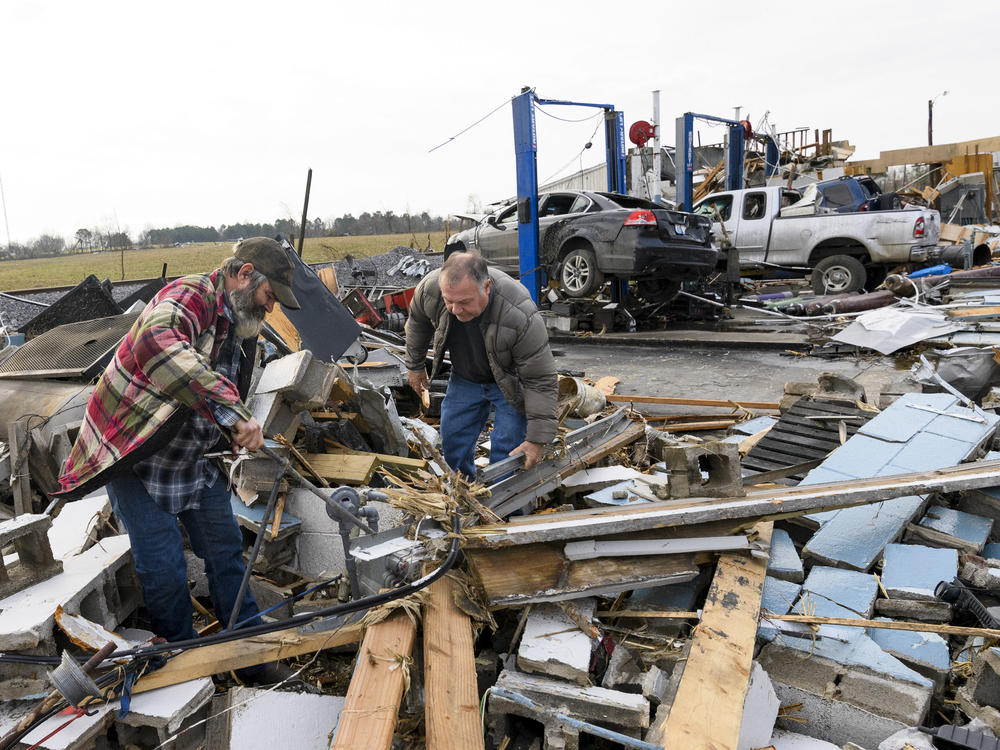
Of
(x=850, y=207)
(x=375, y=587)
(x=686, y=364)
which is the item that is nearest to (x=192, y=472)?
(x=375, y=587)

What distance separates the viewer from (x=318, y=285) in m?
5.62

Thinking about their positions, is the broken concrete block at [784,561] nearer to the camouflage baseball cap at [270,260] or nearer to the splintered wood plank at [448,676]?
the splintered wood plank at [448,676]

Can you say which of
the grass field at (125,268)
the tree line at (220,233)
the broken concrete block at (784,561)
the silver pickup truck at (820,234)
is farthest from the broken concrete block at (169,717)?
the tree line at (220,233)

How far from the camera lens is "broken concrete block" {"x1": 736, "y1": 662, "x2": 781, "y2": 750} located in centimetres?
216

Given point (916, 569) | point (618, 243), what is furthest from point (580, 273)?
point (916, 569)

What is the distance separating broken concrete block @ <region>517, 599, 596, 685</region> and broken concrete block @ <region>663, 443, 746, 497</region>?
0.71m

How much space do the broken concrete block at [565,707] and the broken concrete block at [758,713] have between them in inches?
15.2

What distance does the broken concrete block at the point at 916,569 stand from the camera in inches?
110

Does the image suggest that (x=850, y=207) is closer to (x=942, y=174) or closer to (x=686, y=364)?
(x=686, y=364)

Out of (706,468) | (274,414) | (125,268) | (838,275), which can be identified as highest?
(125,268)

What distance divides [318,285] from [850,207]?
11148 millimetres

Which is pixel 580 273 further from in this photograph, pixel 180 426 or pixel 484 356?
pixel 180 426

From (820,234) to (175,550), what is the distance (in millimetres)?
11699

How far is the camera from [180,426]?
2.49m
